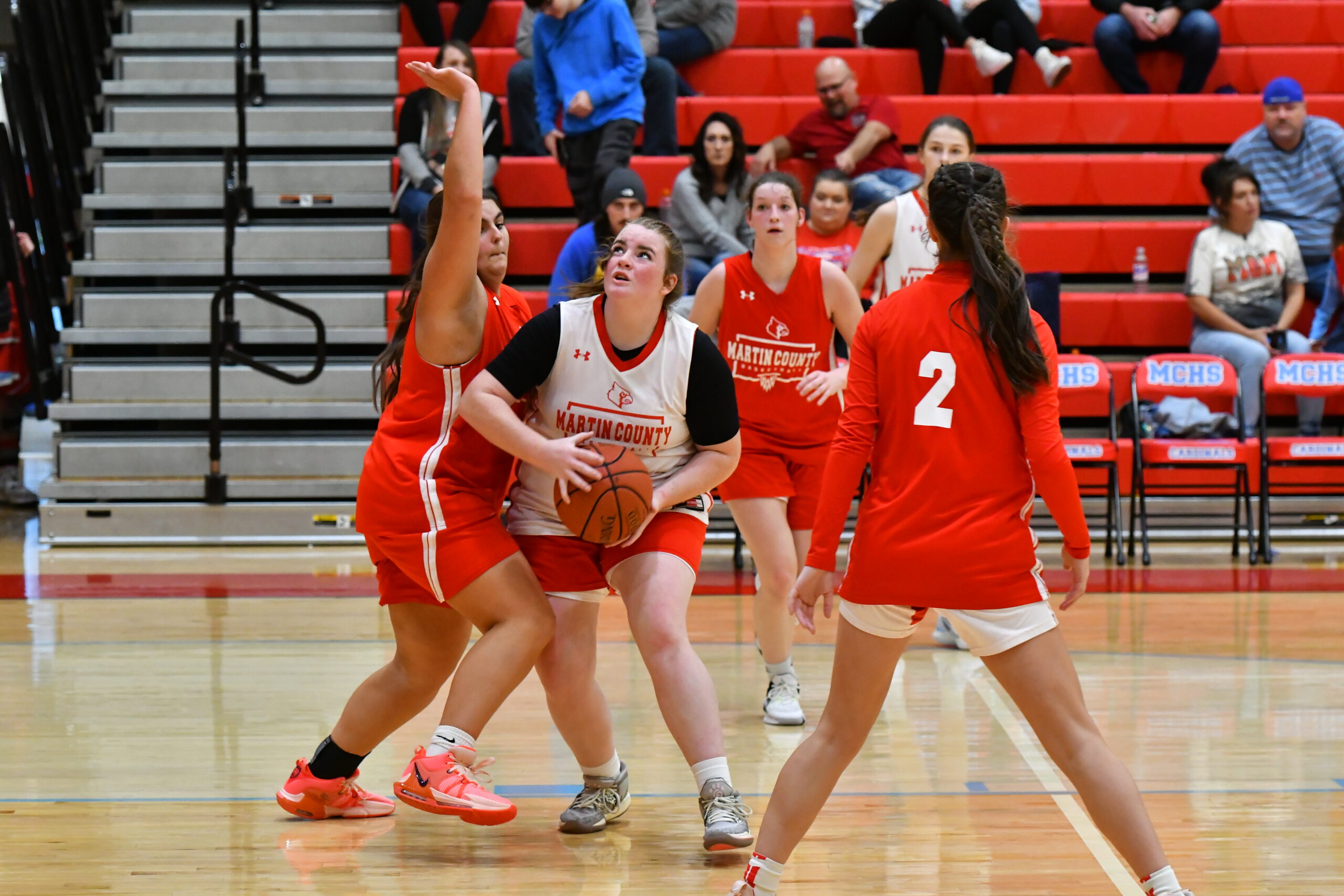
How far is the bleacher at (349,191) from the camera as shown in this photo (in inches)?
325

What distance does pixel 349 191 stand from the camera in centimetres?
916

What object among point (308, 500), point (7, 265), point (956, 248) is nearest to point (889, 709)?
point (956, 248)

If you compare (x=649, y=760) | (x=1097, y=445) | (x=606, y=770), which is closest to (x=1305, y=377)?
(x=1097, y=445)

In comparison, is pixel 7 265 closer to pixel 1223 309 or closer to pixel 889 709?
pixel 889 709

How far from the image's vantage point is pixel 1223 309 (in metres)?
8.07

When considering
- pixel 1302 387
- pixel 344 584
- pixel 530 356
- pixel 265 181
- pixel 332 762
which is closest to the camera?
pixel 530 356

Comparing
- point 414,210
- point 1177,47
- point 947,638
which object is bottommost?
point 947,638

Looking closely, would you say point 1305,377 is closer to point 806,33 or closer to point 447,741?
point 806,33

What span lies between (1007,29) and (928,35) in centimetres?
55

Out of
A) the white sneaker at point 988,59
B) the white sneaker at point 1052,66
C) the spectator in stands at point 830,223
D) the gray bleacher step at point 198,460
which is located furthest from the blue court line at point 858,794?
the white sneaker at point 988,59

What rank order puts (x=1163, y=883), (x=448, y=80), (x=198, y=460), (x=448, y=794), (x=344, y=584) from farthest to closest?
(x=198, y=460) < (x=344, y=584) < (x=448, y=80) < (x=448, y=794) < (x=1163, y=883)

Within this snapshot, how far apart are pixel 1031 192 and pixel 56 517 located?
604 cm

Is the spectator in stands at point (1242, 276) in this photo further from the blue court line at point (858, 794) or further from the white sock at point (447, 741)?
the white sock at point (447, 741)

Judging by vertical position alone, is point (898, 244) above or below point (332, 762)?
above
